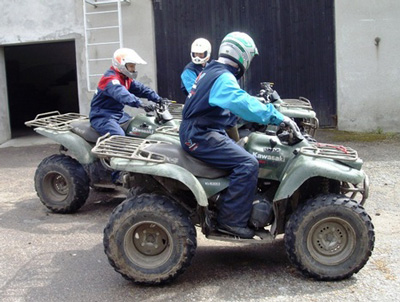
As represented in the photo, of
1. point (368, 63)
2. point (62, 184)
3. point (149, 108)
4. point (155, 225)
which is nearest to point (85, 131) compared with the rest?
point (62, 184)

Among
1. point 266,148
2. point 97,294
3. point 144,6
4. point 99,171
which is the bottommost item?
point 97,294

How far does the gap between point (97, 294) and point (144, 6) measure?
30.1 feet

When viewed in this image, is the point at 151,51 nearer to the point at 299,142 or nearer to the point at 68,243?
the point at 68,243

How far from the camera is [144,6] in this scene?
12.8 metres

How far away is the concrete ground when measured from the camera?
15.1ft

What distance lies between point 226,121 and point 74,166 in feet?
9.92

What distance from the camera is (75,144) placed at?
723 centimetres

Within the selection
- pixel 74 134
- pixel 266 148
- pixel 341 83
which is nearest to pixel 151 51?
pixel 341 83

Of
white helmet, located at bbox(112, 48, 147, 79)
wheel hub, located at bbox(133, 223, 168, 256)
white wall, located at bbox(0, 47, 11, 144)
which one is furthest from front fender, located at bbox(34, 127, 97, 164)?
white wall, located at bbox(0, 47, 11, 144)

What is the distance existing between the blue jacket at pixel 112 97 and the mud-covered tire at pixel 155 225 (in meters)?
2.53

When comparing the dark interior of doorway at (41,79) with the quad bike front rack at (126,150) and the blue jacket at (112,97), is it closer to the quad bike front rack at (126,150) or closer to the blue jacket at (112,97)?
the blue jacket at (112,97)

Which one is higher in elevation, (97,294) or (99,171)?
(99,171)

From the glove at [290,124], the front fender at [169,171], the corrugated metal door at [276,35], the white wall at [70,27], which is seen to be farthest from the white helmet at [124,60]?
the white wall at [70,27]

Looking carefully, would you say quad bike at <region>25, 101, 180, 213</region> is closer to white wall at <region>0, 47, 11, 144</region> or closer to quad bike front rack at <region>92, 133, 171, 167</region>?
quad bike front rack at <region>92, 133, 171, 167</region>
